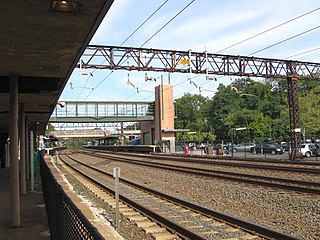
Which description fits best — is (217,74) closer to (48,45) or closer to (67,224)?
(48,45)

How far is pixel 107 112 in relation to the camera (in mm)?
69125

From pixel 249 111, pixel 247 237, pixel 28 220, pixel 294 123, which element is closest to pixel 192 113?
pixel 249 111

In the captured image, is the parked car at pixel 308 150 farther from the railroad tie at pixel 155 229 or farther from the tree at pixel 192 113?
the tree at pixel 192 113

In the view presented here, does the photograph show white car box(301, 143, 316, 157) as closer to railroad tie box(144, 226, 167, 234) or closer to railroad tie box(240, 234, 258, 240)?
railroad tie box(144, 226, 167, 234)

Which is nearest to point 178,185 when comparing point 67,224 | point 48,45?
point 48,45

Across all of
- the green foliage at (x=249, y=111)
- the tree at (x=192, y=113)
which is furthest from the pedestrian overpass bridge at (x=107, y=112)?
the tree at (x=192, y=113)

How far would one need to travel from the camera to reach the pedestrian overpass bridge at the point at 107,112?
64500 mm

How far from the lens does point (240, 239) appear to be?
24.7 feet

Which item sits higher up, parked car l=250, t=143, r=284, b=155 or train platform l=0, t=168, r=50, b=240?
parked car l=250, t=143, r=284, b=155

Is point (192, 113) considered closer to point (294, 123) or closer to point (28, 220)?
point (294, 123)

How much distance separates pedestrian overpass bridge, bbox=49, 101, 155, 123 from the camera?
2539 inches

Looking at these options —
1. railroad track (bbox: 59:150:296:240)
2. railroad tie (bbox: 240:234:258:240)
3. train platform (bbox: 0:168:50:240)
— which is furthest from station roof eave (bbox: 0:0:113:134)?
railroad tie (bbox: 240:234:258:240)

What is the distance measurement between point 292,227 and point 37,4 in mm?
7264

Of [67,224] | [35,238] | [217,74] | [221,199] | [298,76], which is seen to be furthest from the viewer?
[298,76]
